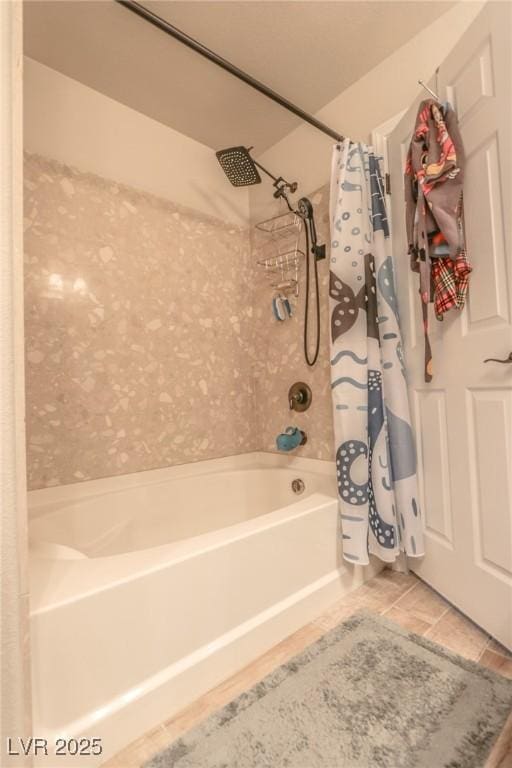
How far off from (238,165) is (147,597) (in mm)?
1928

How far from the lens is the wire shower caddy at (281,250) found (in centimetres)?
208

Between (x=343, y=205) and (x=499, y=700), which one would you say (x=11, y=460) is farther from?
(x=343, y=205)

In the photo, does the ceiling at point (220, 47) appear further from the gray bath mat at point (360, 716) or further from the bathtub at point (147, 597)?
the gray bath mat at point (360, 716)

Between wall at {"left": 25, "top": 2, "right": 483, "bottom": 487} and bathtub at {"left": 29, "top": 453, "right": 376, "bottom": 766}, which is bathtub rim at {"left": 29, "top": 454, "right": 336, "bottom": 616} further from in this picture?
wall at {"left": 25, "top": 2, "right": 483, "bottom": 487}

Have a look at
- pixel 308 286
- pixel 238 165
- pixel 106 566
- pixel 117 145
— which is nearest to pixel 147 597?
pixel 106 566

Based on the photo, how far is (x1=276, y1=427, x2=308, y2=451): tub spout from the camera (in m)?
1.95

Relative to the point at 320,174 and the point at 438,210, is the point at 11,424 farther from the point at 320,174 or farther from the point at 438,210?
the point at 320,174

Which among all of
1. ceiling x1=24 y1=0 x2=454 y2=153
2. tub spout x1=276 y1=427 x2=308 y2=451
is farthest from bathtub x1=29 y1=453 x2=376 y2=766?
ceiling x1=24 y1=0 x2=454 y2=153

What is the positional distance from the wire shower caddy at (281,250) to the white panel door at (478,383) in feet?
2.66

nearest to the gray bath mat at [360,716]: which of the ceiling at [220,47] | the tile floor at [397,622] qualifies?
the tile floor at [397,622]

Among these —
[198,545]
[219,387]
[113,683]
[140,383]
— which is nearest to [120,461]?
[140,383]

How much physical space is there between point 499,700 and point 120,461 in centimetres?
159

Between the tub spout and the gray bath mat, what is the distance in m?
0.97

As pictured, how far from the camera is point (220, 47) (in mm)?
1561
